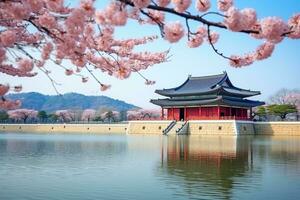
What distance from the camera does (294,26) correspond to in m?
4.38

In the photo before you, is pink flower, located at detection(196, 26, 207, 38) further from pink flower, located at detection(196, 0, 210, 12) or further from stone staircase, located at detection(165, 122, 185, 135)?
stone staircase, located at detection(165, 122, 185, 135)

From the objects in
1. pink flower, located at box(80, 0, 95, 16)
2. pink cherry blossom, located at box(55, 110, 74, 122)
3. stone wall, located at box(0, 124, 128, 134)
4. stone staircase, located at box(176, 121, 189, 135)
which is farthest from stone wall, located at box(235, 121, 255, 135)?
pink cherry blossom, located at box(55, 110, 74, 122)

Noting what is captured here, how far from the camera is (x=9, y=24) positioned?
18.5ft

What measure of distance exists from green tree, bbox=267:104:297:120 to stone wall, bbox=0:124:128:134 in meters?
20.7

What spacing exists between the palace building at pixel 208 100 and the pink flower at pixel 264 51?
44046mm

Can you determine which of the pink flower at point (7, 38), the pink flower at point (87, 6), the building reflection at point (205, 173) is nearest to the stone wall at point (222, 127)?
the building reflection at point (205, 173)

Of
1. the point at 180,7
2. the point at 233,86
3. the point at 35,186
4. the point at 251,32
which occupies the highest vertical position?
the point at 233,86

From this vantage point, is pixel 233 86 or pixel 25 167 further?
pixel 233 86

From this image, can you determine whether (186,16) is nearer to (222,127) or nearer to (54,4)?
(54,4)

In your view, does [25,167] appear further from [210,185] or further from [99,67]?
[99,67]

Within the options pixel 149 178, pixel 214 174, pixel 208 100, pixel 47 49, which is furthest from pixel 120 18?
pixel 208 100

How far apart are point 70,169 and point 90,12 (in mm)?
11546

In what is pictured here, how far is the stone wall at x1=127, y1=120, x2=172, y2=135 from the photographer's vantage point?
53144mm

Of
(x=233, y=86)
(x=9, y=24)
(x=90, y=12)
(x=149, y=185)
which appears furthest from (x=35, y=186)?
(x=233, y=86)
